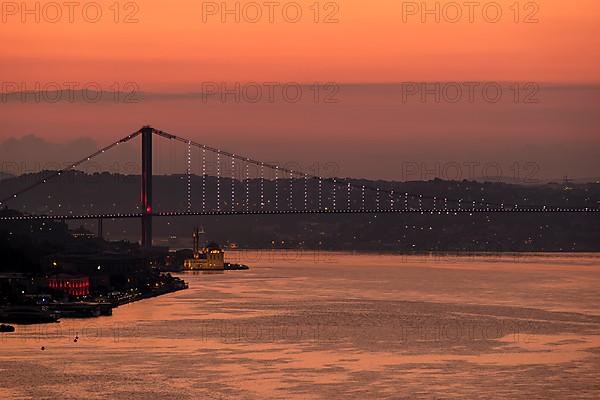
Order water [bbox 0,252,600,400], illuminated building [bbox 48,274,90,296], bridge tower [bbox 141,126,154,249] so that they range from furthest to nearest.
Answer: bridge tower [bbox 141,126,154,249] < illuminated building [bbox 48,274,90,296] < water [bbox 0,252,600,400]

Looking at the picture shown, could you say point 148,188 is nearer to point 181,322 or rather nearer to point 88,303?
point 88,303

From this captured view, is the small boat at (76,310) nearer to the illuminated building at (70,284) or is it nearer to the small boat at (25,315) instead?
the small boat at (25,315)

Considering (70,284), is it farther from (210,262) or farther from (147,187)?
(210,262)

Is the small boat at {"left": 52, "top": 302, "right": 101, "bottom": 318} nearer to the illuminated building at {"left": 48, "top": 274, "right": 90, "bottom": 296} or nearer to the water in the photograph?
the water

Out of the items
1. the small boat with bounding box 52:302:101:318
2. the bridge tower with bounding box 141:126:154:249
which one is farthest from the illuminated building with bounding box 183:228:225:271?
the small boat with bounding box 52:302:101:318

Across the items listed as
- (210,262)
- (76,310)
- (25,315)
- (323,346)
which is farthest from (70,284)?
(210,262)
